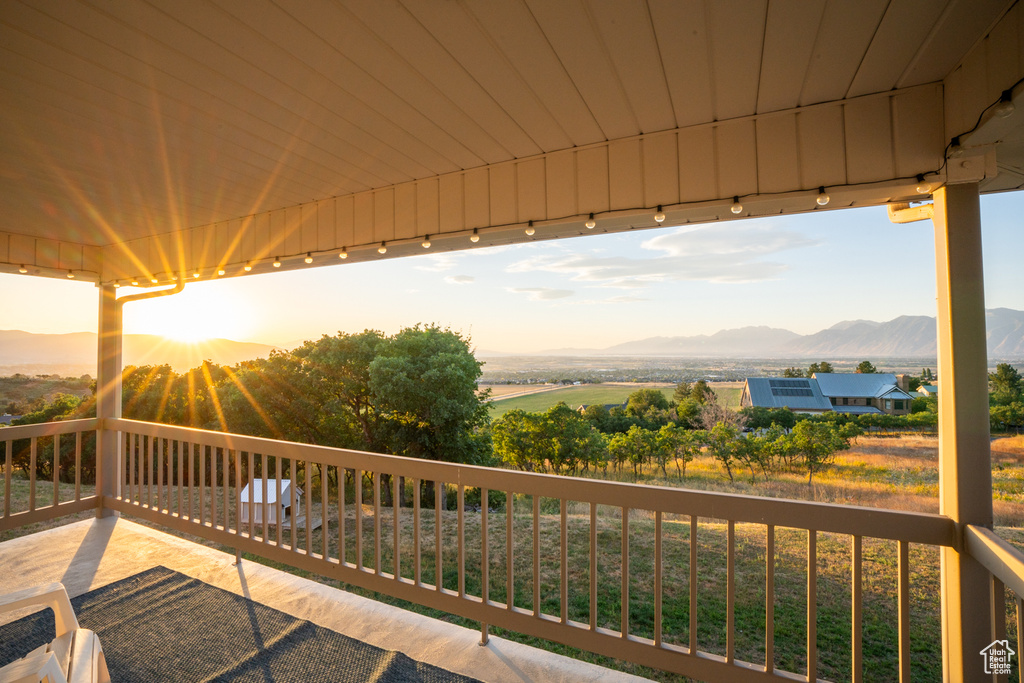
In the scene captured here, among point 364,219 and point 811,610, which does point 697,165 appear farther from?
point 364,219

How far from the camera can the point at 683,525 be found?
4.18 m

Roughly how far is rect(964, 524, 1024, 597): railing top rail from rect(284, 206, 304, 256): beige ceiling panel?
3.74 meters

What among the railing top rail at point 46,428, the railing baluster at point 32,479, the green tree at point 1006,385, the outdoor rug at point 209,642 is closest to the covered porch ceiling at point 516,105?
the green tree at point 1006,385

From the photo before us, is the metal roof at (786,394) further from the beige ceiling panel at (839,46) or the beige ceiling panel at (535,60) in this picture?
the beige ceiling panel at (535,60)

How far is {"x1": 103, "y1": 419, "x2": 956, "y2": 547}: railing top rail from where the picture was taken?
1641 millimetres

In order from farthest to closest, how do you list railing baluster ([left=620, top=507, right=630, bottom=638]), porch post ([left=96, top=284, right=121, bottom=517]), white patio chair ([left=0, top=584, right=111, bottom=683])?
porch post ([left=96, top=284, right=121, bottom=517]) → railing baluster ([left=620, top=507, right=630, bottom=638]) → white patio chair ([left=0, top=584, right=111, bottom=683])

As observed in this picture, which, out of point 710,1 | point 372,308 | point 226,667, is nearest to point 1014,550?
point 710,1

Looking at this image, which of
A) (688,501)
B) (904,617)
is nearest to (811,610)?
(904,617)

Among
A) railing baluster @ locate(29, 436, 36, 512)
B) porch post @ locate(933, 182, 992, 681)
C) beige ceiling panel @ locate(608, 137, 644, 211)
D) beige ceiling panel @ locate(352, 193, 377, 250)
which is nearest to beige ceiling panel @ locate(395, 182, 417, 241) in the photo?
beige ceiling panel @ locate(352, 193, 377, 250)

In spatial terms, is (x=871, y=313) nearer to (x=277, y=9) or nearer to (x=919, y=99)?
(x=919, y=99)

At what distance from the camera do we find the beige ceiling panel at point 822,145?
6.07 feet

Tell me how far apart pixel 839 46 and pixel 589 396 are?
9.96 feet

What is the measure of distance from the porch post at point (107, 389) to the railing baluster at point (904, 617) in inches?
214

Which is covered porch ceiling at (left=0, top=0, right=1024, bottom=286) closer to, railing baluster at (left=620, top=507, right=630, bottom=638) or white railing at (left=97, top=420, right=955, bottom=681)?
white railing at (left=97, top=420, right=955, bottom=681)
